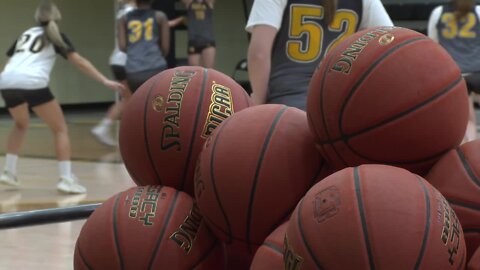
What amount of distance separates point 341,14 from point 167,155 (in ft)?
4.24

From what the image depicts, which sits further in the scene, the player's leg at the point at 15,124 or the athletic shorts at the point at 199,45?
the athletic shorts at the point at 199,45

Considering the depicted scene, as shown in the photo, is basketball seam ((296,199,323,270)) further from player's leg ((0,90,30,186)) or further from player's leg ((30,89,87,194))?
player's leg ((0,90,30,186))

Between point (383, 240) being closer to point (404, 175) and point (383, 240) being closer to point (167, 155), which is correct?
point (404, 175)

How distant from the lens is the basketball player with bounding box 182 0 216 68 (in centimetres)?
862

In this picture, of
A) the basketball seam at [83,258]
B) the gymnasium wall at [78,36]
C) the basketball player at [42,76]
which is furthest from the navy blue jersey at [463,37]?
the gymnasium wall at [78,36]

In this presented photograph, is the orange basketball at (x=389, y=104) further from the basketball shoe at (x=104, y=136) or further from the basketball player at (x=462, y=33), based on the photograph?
the basketball shoe at (x=104, y=136)

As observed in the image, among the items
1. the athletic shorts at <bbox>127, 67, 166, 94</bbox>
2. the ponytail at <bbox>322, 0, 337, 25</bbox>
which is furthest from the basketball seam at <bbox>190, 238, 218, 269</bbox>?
the athletic shorts at <bbox>127, 67, 166, 94</bbox>

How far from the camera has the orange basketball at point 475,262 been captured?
1.47m

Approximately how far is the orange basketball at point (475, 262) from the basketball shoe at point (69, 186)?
4.96 meters

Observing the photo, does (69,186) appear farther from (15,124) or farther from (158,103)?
(158,103)

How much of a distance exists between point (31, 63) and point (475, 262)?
17.5ft

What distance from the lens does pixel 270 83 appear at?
3.04 metres

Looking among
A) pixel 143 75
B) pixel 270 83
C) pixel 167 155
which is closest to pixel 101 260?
pixel 167 155

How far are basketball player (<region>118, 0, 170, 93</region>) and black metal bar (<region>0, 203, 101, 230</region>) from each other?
4928 millimetres
